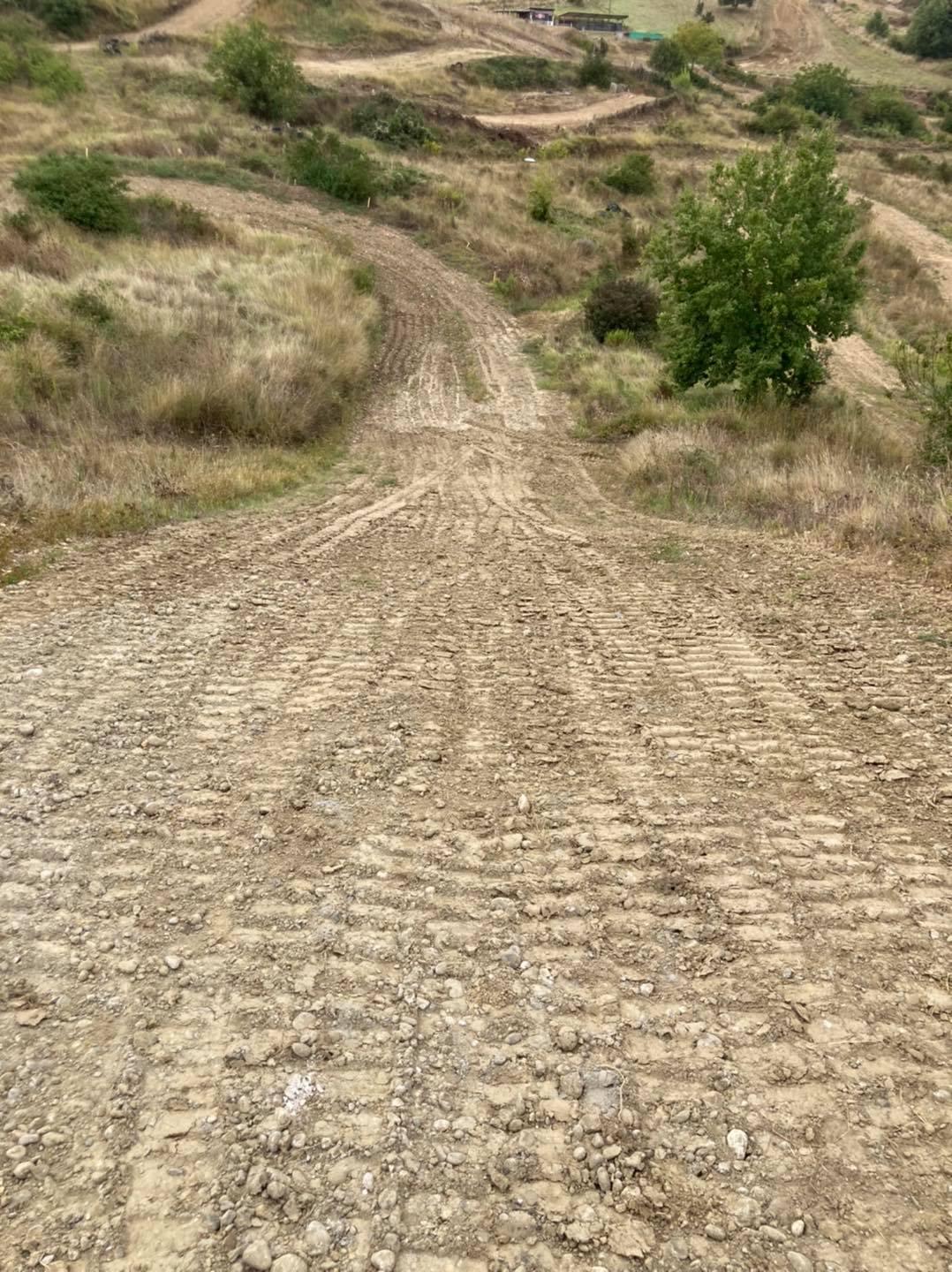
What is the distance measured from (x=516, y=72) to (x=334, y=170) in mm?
32453

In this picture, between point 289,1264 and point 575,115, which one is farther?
point 575,115

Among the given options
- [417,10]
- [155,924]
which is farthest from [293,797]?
[417,10]

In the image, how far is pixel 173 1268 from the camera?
1.93 meters

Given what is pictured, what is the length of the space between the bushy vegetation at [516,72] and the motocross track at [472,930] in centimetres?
5389

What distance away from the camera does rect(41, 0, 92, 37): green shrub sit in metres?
38.9

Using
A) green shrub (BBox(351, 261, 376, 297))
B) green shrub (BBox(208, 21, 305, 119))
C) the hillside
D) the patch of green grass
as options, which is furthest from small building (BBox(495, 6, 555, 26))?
the patch of green grass

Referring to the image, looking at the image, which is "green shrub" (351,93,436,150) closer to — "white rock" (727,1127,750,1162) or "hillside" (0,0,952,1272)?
"hillside" (0,0,952,1272)

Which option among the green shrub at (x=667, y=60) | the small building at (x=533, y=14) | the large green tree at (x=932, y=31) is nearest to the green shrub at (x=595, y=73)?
the green shrub at (x=667, y=60)

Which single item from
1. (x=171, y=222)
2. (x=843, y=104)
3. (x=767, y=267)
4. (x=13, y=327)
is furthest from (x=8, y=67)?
(x=843, y=104)

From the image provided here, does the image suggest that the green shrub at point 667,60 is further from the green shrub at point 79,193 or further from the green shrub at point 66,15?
the green shrub at point 79,193

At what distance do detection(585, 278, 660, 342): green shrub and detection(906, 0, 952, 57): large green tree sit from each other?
2903 inches

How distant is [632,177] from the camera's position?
1257 inches

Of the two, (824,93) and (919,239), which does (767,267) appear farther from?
(824,93)

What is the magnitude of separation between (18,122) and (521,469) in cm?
2660
